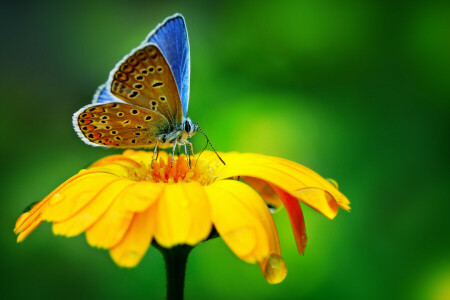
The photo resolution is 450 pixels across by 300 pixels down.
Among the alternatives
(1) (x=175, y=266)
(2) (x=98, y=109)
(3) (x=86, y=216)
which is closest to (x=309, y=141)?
(2) (x=98, y=109)

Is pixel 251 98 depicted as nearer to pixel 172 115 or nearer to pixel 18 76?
pixel 172 115

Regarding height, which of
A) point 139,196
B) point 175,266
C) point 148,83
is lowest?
point 175,266

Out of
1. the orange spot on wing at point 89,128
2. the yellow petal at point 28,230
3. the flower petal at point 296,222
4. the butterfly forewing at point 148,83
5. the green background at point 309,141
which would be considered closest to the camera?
the yellow petal at point 28,230

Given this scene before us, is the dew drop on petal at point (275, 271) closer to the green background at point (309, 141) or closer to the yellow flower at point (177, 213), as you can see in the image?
the yellow flower at point (177, 213)

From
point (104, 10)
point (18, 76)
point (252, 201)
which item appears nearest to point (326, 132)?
point (252, 201)

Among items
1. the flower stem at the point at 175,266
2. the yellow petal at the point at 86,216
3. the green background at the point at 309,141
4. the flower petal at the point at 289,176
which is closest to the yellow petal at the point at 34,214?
the yellow petal at the point at 86,216

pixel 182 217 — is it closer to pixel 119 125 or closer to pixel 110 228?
pixel 110 228

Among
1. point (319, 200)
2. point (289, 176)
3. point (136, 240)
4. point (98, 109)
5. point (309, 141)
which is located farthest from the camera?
point (309, 141)
